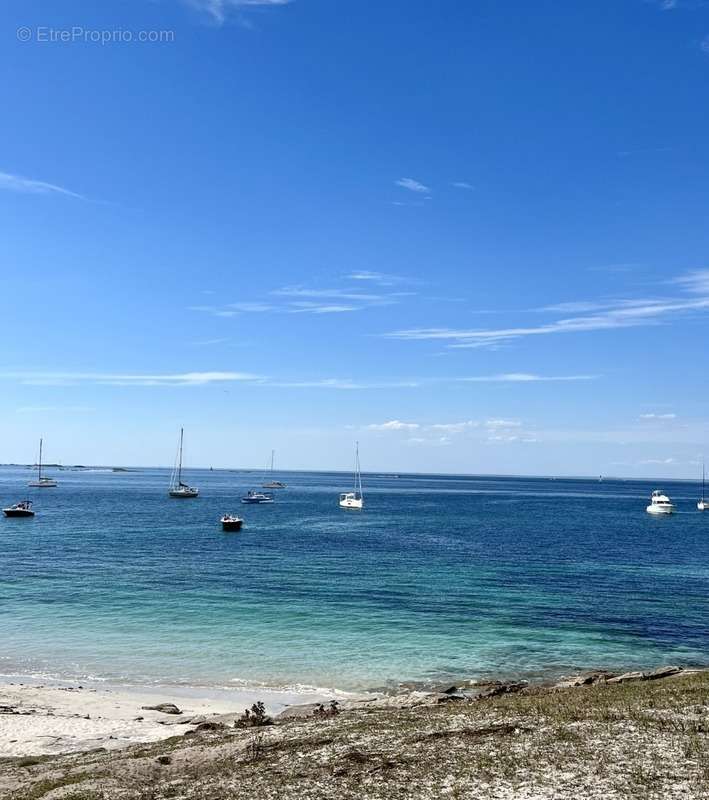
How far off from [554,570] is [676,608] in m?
17.2

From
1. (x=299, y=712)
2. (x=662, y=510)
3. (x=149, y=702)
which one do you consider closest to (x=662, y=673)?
(x=299, y=712)

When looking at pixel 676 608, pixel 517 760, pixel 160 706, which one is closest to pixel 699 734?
A: pixel 517 760

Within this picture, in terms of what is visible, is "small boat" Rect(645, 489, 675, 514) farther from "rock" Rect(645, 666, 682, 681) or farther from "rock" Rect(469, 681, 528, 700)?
"rock" Rect(469, 681, 528, 700)

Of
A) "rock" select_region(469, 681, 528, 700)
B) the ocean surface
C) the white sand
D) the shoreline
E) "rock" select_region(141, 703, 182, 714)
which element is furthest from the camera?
the ocean surface

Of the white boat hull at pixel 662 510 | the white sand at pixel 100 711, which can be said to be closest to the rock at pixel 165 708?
the white sand at pixel 100 711

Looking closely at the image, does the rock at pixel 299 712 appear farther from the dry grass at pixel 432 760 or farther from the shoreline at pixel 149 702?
the dry grass at pixel 432 760

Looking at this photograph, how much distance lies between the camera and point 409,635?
37.7 m

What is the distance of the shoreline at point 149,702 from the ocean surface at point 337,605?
3.97 feet

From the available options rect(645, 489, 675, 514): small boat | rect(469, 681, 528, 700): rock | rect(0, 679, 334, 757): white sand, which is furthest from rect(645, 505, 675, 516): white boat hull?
rect(0, 679, 334, 757): white sand

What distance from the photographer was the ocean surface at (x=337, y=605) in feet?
107

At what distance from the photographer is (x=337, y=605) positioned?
45.1 m

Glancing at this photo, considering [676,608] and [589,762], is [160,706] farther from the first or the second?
[676,608]

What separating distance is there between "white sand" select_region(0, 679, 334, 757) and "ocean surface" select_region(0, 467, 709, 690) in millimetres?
1791

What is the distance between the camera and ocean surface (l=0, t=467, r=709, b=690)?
1289 inches
